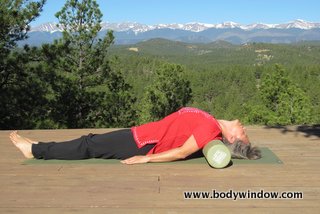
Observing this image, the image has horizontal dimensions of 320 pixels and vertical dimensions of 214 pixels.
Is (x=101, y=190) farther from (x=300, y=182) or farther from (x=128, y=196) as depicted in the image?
(x=300, y=182)

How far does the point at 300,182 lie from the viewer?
2656 mm

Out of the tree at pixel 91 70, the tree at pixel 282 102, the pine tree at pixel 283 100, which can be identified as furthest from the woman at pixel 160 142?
the pine tree at pixel 283 100

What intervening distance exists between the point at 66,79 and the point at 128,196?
32.1 feet

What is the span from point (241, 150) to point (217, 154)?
38cm

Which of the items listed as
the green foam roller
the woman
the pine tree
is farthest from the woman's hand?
the pine tree

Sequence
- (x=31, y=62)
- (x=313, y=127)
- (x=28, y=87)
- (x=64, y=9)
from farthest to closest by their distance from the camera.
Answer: (x=64, y=9) → (x=31, y=62) → (x=28, y=87) → (x=313, y=127)

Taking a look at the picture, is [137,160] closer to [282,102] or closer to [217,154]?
[217,154]

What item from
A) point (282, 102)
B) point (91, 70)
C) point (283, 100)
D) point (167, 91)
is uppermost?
point (91, 70)

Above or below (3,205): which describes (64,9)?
above

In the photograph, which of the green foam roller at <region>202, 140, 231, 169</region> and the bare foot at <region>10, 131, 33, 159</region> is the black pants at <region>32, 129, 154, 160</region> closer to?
the bare foot at <region>10, 131, 33, 159</region>

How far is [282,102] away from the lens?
1166 inches

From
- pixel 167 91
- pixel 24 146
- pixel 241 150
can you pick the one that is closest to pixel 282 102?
pixel 167 91

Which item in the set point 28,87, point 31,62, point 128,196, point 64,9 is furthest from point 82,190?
point 64,9

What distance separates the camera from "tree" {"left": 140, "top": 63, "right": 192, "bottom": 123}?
26.3m
